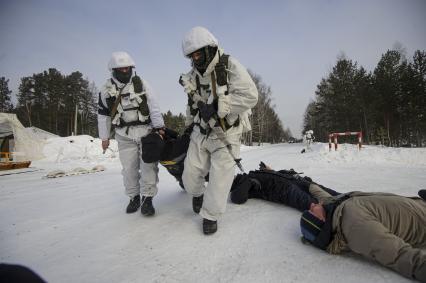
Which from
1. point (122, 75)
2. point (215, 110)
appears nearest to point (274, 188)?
point (215, 110)

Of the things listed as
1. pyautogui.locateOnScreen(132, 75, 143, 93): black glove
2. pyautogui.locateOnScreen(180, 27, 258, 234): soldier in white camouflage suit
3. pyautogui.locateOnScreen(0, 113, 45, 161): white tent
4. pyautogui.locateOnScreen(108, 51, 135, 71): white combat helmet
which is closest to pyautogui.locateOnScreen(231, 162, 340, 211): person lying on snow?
pyautogui.locateOnScreen(180, 27, 258, 234): soldier in white camouflage suit

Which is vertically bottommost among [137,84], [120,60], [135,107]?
[135,107]

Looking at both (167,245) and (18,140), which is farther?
(18,140)

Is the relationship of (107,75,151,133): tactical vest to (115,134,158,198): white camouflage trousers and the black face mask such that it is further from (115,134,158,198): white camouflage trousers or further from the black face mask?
(115,134,158,198): white camouflage trousers

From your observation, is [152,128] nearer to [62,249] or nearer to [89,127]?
[62,249]

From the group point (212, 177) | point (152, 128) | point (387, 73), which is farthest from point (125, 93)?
point (387, 73)

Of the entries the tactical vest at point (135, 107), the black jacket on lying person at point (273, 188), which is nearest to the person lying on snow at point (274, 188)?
the black jacket on lying person at point (273, 188)

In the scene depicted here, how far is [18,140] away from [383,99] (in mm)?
32154

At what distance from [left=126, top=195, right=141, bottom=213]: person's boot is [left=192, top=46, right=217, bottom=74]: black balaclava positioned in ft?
6.19

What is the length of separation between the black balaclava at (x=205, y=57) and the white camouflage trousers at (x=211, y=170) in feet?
2.41

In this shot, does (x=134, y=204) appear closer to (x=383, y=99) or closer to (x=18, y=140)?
(x=18, y=140)

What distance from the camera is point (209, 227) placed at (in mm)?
2453

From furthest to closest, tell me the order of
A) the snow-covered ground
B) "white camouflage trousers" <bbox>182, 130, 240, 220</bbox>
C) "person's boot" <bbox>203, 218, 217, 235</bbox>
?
"white camouflage trousers" <bbox>182, 130, 240, 220</bbox>
"person's boot" <bbox>203, 218, 217, 235</bbox>
the snow-covered ground

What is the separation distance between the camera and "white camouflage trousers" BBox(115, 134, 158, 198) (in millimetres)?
3256
